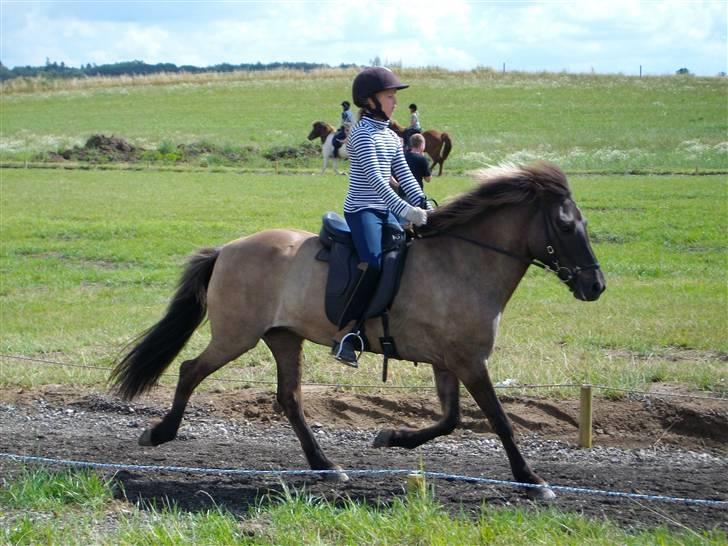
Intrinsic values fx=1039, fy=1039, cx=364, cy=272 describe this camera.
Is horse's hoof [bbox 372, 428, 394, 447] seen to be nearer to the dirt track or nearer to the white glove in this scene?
the dirt track

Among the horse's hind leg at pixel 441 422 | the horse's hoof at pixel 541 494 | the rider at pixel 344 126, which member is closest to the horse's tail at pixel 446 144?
the rider at pixel 344 126

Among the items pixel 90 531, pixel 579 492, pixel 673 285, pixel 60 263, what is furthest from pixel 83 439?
pixel 60 263

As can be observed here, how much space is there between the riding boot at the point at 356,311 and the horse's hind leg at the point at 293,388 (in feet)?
1.96

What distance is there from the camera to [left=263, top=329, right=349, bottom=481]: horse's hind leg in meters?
7.72

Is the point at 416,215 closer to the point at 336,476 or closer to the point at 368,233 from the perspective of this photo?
the point at 368,233

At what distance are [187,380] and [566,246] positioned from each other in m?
3.11

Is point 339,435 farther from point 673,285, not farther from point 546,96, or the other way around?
point 546,96

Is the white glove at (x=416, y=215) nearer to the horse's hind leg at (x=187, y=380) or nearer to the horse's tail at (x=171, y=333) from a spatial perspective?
the horse's hind leg at (x=187, y=380)

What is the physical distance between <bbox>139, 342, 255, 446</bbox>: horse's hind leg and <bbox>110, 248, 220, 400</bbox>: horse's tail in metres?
0.41

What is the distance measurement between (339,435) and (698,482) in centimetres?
335

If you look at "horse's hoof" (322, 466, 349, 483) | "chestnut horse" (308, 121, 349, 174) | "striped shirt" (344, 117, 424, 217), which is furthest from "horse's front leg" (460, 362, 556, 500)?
"chestnut horse" (308, 121, 349, 174)

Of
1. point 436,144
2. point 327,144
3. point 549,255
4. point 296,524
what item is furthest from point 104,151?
point 296,524

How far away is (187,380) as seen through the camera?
26.7ft

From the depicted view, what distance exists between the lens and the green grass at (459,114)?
4347cm
